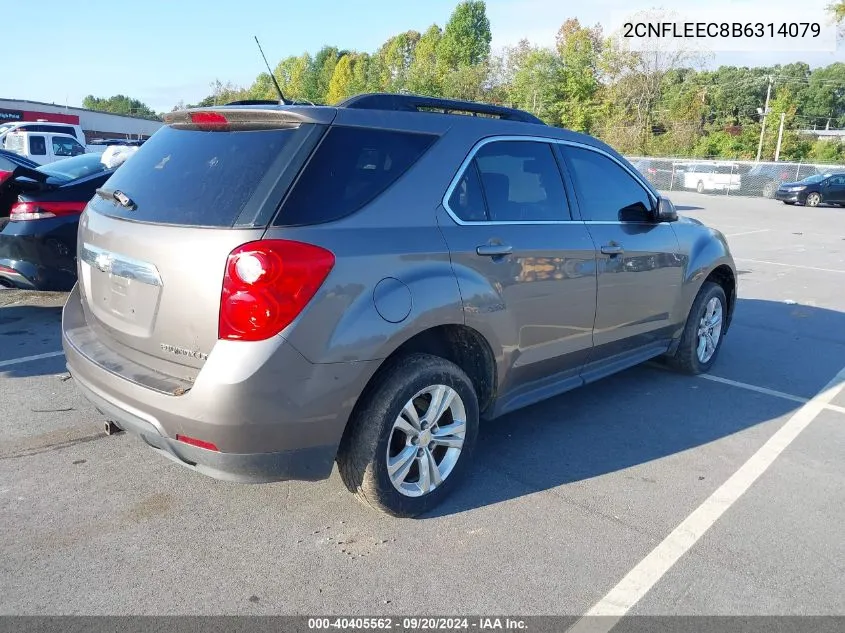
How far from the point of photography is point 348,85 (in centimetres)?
8719

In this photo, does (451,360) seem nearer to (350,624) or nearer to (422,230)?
(422,230)

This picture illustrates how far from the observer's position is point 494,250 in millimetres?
3275

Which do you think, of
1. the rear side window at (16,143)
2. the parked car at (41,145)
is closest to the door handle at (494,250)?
the parked car at (41,145)

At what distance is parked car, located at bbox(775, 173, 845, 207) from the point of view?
83.7ft

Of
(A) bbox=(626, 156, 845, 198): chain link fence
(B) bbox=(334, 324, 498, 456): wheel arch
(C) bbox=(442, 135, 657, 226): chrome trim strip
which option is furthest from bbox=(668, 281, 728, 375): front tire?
(A) bbox=(626, 156, 845, 198): chain link fence

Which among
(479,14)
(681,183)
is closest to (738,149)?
(681,183)

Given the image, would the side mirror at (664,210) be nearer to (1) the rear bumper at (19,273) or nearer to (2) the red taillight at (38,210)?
(2) the red taillight at (38,210)

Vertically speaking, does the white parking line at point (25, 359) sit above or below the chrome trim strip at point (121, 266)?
below

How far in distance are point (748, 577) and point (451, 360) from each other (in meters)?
1.62

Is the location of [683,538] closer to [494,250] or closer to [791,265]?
[494,250]

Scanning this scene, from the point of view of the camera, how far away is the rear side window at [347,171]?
2.65m

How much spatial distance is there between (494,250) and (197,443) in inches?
63.9

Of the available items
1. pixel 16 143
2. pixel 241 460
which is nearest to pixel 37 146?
pixel 16 143

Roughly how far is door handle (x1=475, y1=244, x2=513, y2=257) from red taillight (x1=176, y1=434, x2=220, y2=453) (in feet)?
4.84
